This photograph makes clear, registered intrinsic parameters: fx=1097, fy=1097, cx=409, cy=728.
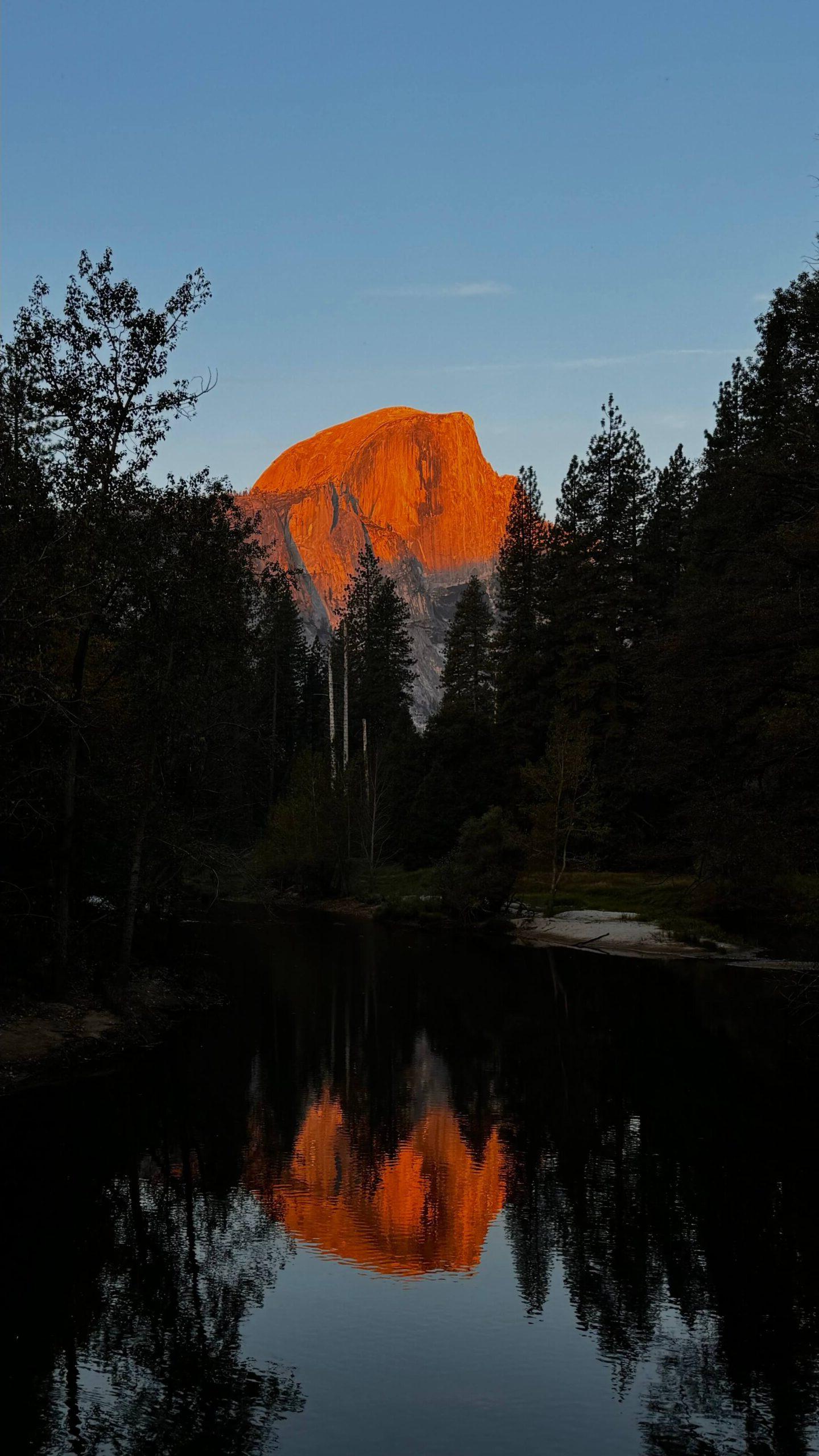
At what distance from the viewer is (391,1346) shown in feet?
31.8

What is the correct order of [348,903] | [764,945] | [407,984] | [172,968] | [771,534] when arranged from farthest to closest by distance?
[348,903] < [764,945] < [407,984] < [172,968] < [771,534]

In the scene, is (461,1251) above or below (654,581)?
below

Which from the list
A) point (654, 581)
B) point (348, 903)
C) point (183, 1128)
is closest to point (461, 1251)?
→ point (183, 1128)

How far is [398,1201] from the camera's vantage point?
13719 mm

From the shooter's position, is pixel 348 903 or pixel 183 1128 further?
pixel 348 903

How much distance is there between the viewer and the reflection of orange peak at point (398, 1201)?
40.0 feet

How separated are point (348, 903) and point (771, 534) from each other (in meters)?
37.2

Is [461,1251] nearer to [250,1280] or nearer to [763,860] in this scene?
[250,1280]

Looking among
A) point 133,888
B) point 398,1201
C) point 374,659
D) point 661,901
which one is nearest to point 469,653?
point 374,659

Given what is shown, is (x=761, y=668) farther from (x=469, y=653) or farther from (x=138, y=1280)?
(x=469, y=653)

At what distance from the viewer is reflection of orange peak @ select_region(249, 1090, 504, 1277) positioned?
12203 millimetres

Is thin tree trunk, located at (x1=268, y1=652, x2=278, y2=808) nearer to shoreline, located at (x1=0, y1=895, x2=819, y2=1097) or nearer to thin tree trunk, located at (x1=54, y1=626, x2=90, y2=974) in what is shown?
shoreline, located at (x1=0, y1=895, x2=819, y2=1097)

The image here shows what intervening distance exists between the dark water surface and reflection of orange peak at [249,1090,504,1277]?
0.05m

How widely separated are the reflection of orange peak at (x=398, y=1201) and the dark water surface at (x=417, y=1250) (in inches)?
1.8
